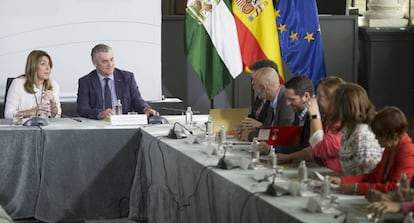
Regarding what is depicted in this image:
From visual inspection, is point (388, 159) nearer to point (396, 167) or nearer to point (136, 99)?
point (396, 167)

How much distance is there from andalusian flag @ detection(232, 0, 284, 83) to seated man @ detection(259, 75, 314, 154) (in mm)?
3376

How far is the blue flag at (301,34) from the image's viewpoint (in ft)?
27.7

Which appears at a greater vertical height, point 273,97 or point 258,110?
point 273,97

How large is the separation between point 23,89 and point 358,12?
4738 mm

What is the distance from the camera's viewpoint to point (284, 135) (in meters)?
4.93

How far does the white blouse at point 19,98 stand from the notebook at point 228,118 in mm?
1814

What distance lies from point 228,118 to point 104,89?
164cm

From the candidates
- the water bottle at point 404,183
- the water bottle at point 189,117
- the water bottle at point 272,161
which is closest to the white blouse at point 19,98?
the water bottle at point 189,117

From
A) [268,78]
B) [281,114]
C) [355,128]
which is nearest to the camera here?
[355,128]

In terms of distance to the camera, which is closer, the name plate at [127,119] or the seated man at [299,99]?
the seated man at [299,99]

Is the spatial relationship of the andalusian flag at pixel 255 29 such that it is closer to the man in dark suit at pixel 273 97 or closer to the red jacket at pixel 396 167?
the man in dark suit at pixel 273 97

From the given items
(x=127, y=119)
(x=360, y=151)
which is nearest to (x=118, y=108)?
(x=127, y=119)

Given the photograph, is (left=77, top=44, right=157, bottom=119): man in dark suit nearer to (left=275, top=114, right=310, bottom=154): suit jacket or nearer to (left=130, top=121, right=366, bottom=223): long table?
(left=130, top=121, right=366, bottom=223): long table

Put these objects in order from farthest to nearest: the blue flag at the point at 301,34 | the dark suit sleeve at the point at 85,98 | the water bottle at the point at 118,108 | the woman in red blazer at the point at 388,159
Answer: the blue flag at the point at 301,34
the dark suit sleeve at the point at 85,98
the water bottle at the point at 118,108
the woman in red blazer at the point at 388,159
